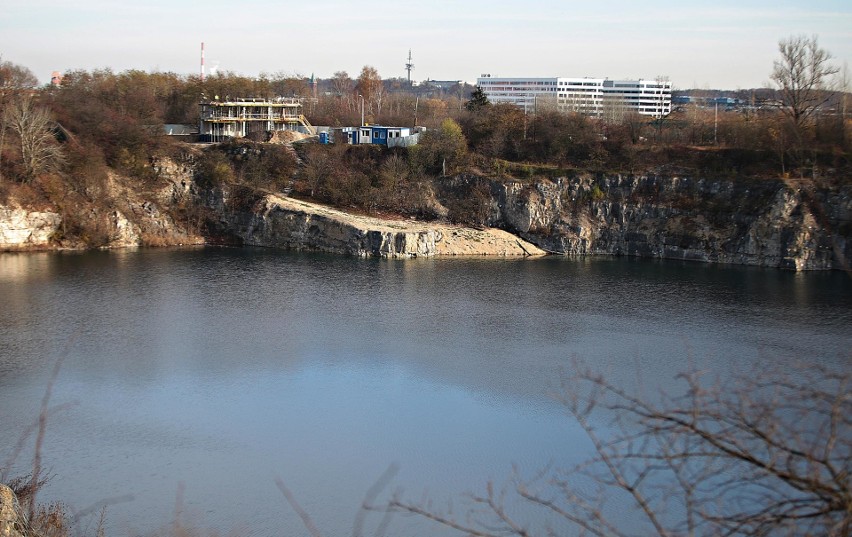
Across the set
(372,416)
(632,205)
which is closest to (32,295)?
(372,416)

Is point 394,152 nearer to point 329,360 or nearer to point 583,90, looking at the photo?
point 329,360

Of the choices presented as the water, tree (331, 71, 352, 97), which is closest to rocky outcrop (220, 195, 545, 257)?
the water

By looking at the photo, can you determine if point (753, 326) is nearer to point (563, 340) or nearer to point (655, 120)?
point (563, 340)

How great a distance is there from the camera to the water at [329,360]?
1155 centimetres

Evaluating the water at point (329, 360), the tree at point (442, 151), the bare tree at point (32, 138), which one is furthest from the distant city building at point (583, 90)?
the water at point (329, 360)

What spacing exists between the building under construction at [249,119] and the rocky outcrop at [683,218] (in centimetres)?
1228

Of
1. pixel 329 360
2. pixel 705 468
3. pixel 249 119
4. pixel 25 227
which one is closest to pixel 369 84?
pixel 249 119

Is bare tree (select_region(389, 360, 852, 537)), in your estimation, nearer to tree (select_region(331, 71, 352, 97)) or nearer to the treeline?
the treeline

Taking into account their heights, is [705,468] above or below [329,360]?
above

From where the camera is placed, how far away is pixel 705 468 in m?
3.73

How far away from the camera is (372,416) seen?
14.1 meters

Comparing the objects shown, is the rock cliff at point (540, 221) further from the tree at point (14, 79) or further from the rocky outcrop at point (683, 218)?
the tree at point (14, 79)

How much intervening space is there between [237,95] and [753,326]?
104 feet

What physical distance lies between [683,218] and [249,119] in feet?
69.2
